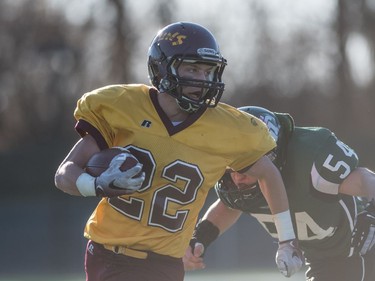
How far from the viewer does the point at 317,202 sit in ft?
17.9

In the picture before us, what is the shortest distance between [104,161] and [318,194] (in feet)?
4.80

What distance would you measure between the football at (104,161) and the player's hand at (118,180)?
2cm

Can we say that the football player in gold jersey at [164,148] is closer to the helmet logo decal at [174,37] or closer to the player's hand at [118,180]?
the helmet logo decal at [174,37]

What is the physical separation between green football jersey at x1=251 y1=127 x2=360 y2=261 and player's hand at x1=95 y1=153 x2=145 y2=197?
132 centimetres

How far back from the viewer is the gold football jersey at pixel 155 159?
4555mm

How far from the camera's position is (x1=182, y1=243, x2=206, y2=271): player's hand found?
5.34 m

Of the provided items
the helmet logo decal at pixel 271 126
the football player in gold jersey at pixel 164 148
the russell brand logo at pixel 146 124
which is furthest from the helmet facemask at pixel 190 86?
the helmet logo decal at pixel 271 126

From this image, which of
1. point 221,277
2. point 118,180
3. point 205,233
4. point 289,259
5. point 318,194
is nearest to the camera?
point 118,180

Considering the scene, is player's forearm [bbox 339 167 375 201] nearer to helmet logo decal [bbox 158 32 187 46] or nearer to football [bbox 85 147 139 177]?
helmet logo decal [bbox 158 32 187 46]

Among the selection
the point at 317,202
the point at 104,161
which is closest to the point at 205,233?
the point at 317,202

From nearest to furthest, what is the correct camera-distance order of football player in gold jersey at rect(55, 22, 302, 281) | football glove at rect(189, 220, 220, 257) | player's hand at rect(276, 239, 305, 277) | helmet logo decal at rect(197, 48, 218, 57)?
football player in gold jersey at rect(55, 22, 302, 281) → helmet logo decal at rect(197, 48, 218, 57) → player's hand at rect(276, 239, 305, 277) → football glove at rect(189, 220, 220, 257)

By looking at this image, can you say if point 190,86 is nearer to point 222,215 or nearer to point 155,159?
point 155,159

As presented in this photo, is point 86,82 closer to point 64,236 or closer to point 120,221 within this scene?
point 64,236

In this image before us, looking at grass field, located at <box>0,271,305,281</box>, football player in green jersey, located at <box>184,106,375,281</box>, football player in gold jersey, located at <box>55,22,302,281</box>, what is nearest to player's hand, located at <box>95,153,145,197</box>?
football player in gold jersey, located at <box>55,22,302,281</box>
